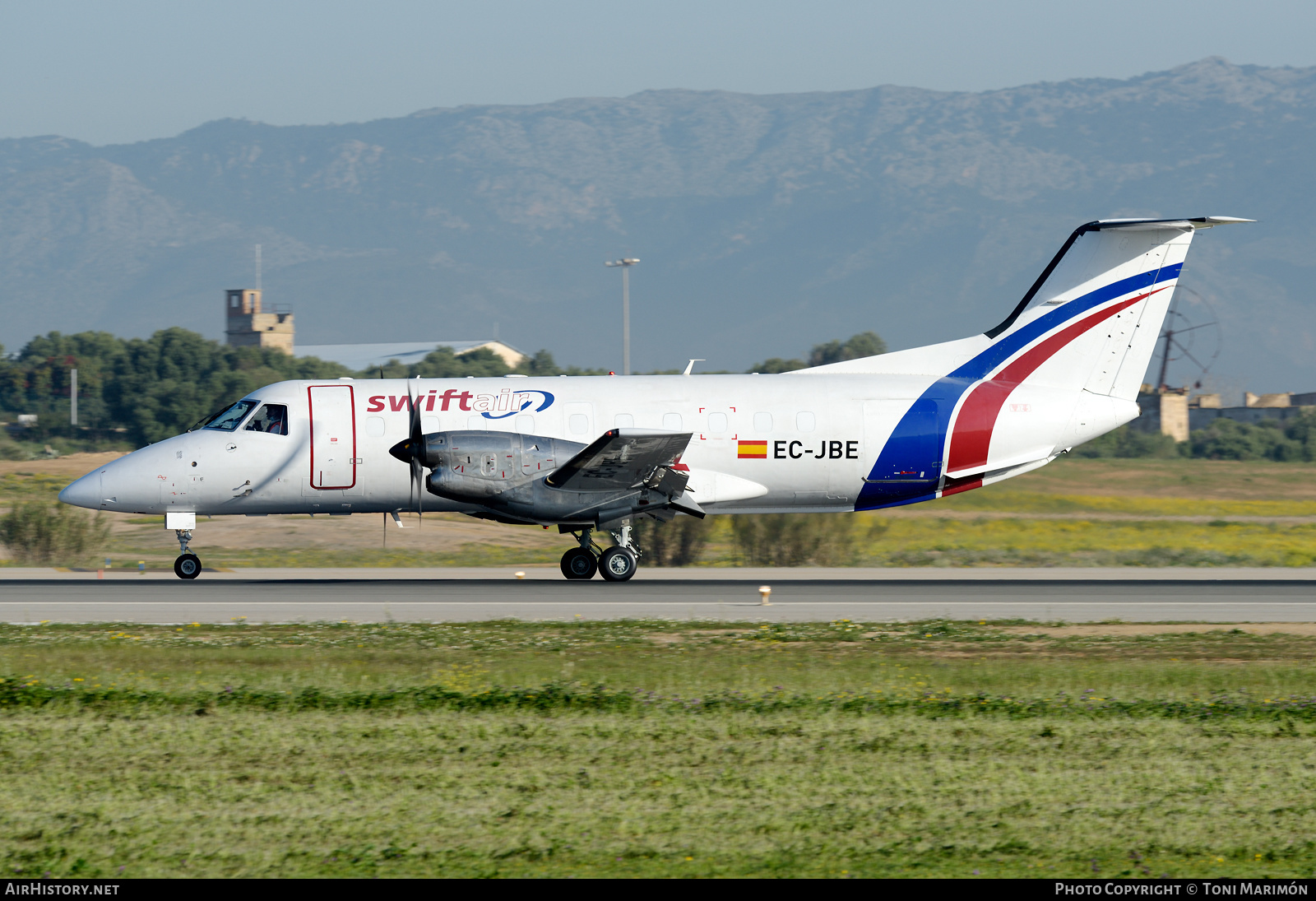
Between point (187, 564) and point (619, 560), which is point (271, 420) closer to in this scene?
point (187, 564)

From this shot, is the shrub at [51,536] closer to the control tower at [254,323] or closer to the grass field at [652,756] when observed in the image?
the grass field at [652,756]

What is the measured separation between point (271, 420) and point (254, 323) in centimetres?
11529

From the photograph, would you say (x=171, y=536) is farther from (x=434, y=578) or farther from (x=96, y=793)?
(x=96, y=793)

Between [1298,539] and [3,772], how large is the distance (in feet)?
110

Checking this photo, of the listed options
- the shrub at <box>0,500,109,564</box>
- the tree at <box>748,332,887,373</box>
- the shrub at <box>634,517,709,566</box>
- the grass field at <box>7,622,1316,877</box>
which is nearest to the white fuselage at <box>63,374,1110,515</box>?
the shrub at <box>634,517,709,566</box>

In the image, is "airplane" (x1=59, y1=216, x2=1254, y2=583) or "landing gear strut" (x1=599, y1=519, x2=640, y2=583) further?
"landing gear strut" (x1=599, y1=519, x2=640, y2=583)

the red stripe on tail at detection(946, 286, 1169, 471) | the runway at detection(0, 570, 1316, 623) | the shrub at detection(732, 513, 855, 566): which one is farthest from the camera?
the shrub at detection(732, 513, 855, 566)

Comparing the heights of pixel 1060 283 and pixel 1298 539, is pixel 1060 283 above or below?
above

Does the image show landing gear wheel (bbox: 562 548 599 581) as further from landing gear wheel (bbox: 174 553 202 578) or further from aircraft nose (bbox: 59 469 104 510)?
aircraft nose (bbox: 59 469 104 510)

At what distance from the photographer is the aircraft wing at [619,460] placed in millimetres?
23406

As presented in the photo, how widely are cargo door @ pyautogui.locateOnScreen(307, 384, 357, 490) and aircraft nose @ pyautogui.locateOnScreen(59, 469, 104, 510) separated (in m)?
Result: 3.81

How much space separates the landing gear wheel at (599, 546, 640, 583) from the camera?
2505cm
